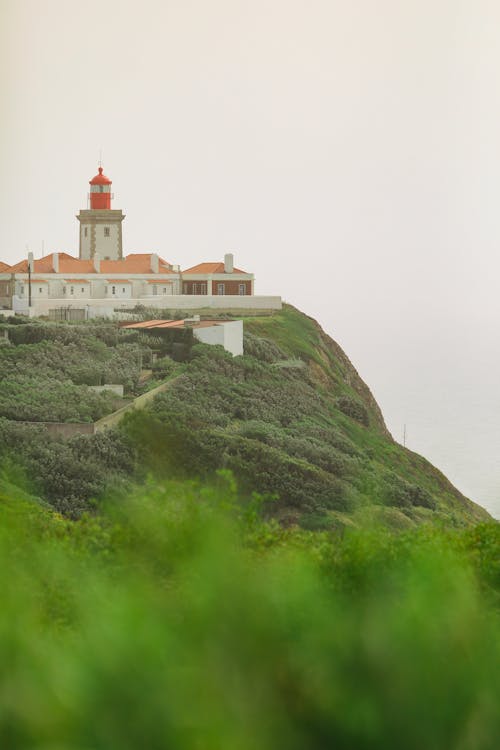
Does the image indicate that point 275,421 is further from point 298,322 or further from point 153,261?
point 153,261

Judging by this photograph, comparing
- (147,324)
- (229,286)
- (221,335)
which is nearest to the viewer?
(221,335)

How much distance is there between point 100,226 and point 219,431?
26.0 m

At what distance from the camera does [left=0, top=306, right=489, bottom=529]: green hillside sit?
18.8 m

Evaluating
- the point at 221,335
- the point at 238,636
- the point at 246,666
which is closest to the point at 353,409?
the point at 221,335

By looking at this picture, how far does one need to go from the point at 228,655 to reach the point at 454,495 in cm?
2626

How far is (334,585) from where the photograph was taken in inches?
237

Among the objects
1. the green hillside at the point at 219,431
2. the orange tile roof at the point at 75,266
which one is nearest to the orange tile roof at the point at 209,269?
the orange tile roof at the point at 75,266

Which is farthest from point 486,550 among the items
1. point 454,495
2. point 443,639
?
point 454,495

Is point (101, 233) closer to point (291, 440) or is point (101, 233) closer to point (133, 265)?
point (133, 265)

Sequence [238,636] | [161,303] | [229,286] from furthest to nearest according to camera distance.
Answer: [229,286]
[161,303]
[238,636]

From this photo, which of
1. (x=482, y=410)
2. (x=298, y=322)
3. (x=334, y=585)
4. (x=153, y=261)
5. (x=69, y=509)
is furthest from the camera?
(x=482, y=410)

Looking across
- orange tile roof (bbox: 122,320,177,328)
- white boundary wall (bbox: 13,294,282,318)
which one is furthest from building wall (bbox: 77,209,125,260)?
orange tile roof (bbox: 122,320,177,328)

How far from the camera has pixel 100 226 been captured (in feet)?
154

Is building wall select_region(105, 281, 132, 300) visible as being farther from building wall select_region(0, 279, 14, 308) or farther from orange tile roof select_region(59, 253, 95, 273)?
building wall select_region(0, 279, 14, 308)
